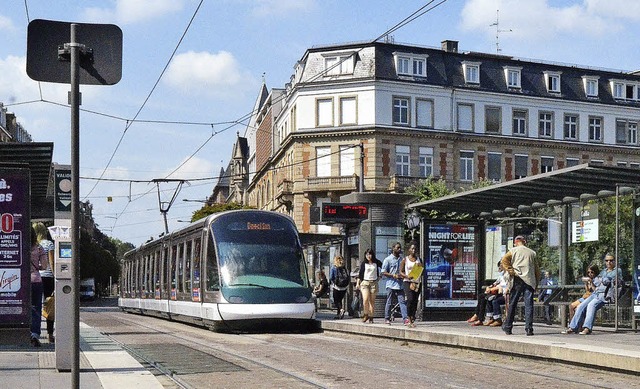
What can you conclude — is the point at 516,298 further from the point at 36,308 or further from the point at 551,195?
the point at 36,308

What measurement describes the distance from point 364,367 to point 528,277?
475 cm

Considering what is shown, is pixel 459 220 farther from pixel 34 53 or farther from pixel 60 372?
pixel 34 53

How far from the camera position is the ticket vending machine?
11016 mm

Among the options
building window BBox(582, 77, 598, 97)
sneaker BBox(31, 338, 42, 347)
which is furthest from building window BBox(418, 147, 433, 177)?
sneaker BBox(31, 338, 42, 347)

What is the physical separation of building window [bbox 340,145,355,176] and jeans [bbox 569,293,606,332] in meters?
47.5

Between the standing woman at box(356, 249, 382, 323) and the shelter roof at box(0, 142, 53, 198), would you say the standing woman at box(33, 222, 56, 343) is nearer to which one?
the shelter roof at box(0, 142, 53, 198)

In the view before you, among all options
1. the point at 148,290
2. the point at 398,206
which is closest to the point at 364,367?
the point at 398,206

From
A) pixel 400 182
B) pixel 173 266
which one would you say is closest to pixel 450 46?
pixel 400 182

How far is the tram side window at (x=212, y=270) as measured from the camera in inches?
853

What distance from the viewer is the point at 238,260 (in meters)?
21.6

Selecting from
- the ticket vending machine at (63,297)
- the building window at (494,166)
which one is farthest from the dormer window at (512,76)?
the ticket vending machine at (63,297)

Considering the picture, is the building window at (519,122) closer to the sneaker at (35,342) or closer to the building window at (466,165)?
the building window at (466,165)

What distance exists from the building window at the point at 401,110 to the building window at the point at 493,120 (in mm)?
5906

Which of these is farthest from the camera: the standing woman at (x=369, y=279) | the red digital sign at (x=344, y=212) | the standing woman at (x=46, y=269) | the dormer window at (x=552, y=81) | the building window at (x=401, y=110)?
the dormer window at (x=552, y=81)
